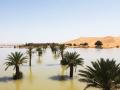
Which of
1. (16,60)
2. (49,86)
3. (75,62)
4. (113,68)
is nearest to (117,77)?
(113,68)

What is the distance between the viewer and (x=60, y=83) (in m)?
29.9

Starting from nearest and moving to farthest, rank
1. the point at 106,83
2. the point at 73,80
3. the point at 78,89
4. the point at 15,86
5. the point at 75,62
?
the point at 106,83
the point at 78,89
the point at 15,86
the point at 73,80
the point at 75,62

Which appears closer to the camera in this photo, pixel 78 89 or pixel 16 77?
pixel 78 89

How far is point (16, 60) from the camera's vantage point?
33.4 metres

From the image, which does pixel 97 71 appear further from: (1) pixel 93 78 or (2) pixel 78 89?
(2) pixel 78 89

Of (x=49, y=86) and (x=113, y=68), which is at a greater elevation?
(x=113, y=68)

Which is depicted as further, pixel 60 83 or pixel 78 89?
pixel 60 83

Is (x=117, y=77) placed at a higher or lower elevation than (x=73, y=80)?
higher

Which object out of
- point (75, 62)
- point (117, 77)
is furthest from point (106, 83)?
point (75, 62)

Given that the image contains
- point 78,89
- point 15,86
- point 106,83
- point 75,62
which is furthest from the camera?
point 75,62

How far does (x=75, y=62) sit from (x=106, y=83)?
57.9ft

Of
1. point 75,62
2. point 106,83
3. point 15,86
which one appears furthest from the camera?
point 75,62

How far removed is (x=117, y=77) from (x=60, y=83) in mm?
14197

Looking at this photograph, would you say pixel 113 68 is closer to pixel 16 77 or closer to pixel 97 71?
pixel 97 71
